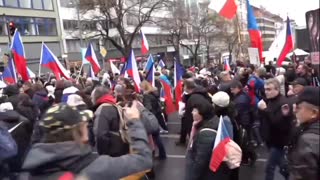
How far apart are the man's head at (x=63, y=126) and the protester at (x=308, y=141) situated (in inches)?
52.2

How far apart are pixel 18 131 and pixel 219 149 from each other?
3.79 m

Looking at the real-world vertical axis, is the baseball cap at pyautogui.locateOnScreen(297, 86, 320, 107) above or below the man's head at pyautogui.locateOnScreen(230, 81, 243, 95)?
above

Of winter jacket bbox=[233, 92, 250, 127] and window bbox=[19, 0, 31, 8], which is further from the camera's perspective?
window bbox=[19, 0, 31, 8]

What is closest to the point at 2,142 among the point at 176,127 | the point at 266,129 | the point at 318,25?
the point at 266,129

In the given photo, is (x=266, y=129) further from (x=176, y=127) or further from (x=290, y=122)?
(x=176, y=127)

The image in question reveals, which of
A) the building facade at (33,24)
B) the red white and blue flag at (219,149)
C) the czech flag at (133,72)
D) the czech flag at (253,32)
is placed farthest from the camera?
the building facade at (33,24)

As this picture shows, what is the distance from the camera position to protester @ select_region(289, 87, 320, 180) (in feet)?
8.67

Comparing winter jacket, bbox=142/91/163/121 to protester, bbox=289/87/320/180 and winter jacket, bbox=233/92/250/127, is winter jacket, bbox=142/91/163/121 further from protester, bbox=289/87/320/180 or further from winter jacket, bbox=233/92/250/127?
protester, bbox=289/87/320/180

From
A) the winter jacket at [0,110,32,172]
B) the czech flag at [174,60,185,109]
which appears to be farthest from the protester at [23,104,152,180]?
the czech flag at [174,60,185,109]

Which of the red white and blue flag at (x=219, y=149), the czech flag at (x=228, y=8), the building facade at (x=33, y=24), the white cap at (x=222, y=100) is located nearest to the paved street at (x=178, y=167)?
the white cap at (x=222, y=100)

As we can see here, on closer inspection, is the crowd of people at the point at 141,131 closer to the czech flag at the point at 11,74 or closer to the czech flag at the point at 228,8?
the czech flag at the point at 228,8

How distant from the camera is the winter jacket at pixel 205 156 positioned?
4.54 meters

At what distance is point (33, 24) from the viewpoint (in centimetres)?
4412

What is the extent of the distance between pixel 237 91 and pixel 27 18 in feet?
128
